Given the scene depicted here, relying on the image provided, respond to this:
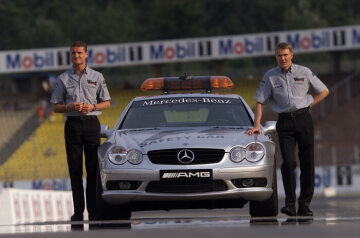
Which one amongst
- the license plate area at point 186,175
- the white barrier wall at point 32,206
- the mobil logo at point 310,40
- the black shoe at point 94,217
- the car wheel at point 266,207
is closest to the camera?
the license plate area at point 186,175

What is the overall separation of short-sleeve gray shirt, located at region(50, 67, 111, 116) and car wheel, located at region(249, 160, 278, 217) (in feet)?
7.16

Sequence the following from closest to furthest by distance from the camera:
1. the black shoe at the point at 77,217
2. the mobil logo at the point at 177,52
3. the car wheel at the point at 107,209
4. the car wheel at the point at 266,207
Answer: the car wheel at the point at 107,209
the car wheel at the point at 266,207
the black shoe at the point at 77,217
the mobil logo at the point at 177,52

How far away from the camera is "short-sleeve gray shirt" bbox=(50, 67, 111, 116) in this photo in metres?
12.3

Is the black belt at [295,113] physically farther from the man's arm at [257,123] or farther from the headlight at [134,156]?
the headlight at [134,156]

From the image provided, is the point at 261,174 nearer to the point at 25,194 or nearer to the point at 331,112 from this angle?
the point at 25,194

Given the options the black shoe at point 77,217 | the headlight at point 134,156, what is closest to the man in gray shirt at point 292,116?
the headlight at point 134,156

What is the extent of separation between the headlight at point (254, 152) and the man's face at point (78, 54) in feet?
7.76

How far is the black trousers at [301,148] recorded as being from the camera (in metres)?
11.8

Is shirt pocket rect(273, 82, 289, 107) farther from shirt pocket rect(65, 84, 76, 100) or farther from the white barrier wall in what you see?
the white barrier wall

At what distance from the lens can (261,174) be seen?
11.1 m

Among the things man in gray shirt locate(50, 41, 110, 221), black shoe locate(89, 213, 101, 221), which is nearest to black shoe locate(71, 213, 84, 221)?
man in gray shirt locate(50, 41, 110, 221)

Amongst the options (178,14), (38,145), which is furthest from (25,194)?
(178,14)

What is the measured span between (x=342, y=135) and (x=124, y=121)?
108ft

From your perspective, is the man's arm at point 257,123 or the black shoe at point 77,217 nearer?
the man's arm at point 257,123
